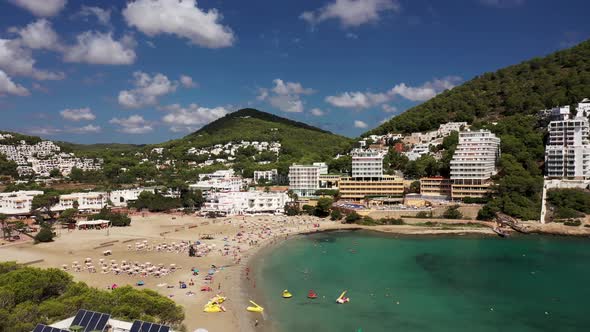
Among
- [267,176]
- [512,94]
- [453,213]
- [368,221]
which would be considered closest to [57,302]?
[368,221]

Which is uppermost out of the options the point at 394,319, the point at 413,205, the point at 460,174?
the point at 460,174

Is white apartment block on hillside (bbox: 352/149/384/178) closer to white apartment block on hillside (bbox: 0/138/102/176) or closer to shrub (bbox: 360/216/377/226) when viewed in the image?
shrub (bbox: 360/216/377/226)

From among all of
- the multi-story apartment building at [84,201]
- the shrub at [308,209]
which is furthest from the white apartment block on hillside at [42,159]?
the shrub at [308,209]

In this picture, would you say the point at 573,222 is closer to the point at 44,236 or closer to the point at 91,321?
the point at 91,321

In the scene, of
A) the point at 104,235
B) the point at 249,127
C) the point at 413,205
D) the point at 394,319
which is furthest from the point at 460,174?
the point at 249,127

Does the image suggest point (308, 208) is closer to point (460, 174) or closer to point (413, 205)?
point (413, 205)

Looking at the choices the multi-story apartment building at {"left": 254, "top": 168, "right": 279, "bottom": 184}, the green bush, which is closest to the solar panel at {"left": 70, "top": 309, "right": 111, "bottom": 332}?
the green bush

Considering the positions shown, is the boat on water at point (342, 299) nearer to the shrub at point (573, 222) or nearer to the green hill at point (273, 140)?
the shrub at point (573, 222)

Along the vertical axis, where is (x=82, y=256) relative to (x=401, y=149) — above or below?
below
